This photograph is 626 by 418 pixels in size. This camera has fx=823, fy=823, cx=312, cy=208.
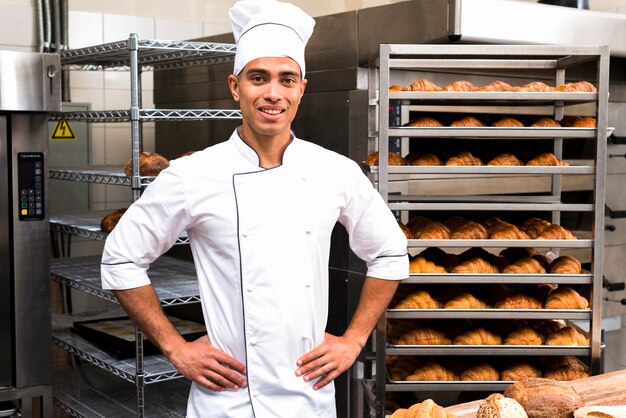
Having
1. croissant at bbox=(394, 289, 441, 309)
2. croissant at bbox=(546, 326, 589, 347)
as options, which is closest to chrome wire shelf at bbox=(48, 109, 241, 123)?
croissant at bbox=(394, 289, 441, 309)

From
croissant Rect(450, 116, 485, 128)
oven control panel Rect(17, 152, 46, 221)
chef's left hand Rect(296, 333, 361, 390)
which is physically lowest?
chef's left hand Rect(296, 333, 361, 390)

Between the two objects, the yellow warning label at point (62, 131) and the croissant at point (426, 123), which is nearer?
the croissant at point (426, 123)

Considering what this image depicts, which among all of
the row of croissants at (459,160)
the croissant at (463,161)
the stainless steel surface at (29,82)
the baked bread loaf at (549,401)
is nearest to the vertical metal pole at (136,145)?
the stainless steel surface at (29,82)

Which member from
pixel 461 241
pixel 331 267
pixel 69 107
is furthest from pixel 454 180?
pixel 69 107

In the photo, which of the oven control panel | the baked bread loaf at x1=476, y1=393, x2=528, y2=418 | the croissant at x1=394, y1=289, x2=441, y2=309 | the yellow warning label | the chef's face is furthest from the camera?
the yellow warning label

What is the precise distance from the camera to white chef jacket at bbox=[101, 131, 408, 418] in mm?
1857

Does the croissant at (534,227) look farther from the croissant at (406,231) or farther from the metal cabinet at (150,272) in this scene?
the metal cabinet at (150,272)

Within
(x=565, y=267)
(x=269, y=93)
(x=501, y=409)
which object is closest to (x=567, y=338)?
(x=565, y=267)

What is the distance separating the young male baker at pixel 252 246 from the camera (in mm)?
1854

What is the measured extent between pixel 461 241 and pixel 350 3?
2.45 metres

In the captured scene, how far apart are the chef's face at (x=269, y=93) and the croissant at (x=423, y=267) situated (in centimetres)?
76

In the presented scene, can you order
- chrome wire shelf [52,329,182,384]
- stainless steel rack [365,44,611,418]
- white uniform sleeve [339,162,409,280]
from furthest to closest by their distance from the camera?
1. chrome wire shelf [52,329,182,384]
2. stainless steel rack [365,44,611,418]
3. white uniform sleeve [339,162,409,280]

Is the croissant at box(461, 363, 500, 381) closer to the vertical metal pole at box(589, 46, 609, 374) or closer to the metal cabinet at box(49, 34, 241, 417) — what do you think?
the vertical metal pole at box(589, 46, 609, 374)

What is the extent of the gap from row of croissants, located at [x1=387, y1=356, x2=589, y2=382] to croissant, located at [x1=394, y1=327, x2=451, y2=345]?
0.28 ft
